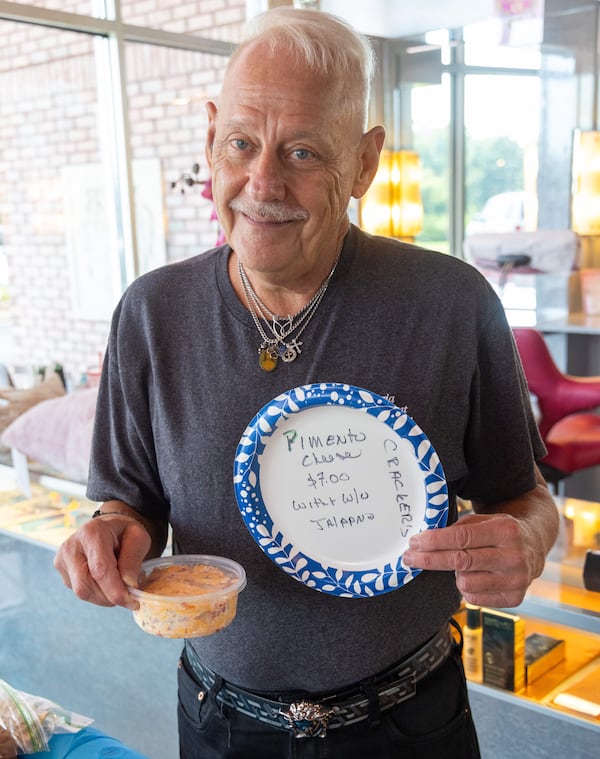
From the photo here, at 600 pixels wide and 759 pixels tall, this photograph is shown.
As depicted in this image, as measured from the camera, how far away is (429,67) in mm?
7008

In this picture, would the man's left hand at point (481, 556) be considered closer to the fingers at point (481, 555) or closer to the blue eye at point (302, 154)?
the fingers at point (481, 555)

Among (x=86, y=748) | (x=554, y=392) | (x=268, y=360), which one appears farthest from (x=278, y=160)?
(x=554, y=392)

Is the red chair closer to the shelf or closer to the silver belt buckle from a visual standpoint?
the shelf

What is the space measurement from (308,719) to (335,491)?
13.8 inches

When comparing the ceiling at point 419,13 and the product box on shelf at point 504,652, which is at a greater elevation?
the ceiling at point 419,13

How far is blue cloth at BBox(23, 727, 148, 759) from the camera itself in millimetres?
1665

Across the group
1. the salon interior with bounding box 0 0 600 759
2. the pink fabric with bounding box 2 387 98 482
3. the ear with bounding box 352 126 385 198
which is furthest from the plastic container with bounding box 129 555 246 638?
the pink fabric with bounding box 2 387 98 482

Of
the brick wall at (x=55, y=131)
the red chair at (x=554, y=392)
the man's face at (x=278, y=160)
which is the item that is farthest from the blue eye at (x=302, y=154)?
the red chair at (x=554, y=392)

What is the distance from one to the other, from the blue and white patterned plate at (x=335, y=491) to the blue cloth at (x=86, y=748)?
71cm

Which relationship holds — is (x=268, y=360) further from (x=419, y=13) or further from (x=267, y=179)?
(x=419, y=13)

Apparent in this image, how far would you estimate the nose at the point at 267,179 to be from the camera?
3.95ft

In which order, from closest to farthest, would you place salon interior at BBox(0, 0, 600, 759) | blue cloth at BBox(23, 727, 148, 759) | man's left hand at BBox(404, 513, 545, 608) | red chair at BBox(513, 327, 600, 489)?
man's left hand at BBox(404, 513, 545, 608)
blue cloth at BBox(23, 727, 148, 759)
salon interior at BBox(0, 0, 600, 759)
red chair at BBox(513, 327, 600, 489)

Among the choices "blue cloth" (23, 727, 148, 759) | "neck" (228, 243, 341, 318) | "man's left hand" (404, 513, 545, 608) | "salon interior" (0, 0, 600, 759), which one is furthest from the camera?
"salon interior" (0, 0, 600, 759)

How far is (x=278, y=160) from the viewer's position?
4.02ft
